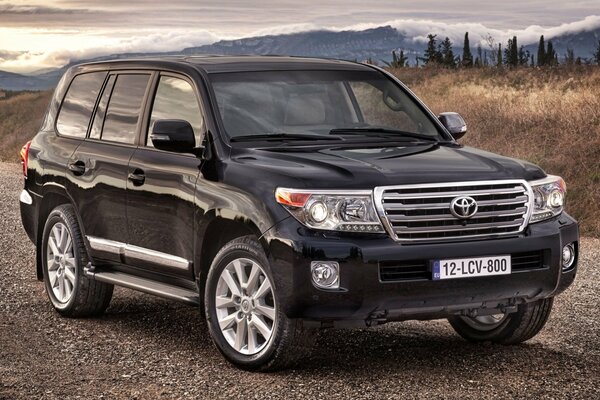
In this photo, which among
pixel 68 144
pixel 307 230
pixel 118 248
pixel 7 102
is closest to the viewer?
pixel 307 230

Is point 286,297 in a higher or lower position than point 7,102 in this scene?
higher

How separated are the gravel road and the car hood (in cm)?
109

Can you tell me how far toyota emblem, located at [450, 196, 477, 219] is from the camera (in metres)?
6.05

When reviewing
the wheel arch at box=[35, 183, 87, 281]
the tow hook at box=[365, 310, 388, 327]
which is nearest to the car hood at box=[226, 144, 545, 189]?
the tow hook at box=[365, 310, 388, 327]

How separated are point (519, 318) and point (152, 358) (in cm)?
227

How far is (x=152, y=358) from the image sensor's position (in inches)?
274

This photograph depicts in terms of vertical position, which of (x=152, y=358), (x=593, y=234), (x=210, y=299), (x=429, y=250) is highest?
(x=429, y=250)

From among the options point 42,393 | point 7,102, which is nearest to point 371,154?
point 42,393

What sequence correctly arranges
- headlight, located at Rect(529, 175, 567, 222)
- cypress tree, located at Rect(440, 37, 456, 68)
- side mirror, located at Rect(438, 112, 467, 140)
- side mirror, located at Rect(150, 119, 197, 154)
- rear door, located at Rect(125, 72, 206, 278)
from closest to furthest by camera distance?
1. headlight, located at Rect(529, 175, 567, 222)
2. side mirror, located at Rect(150, 119, 197, 154)
3. rear door, located at Rect(125, 72, 206, 278)
4. side mirror, located at Rect(438, 112, 467, 140)
5. cypress tree, located at Rect(440, 37, 456, 68)

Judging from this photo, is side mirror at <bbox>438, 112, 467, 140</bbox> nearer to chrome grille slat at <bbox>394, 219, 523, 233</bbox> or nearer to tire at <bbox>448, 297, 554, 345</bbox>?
tire at <bbox>448, 297, 554, 345</bbox>

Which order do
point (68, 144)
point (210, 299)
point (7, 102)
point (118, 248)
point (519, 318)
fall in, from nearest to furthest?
point (210, 299)
point (519, 318)
point (118, 248)
point (68, 144)
point (7, 102)

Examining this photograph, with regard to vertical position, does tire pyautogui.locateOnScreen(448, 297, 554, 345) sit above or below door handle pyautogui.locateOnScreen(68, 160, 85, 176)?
below

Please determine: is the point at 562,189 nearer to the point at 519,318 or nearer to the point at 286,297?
the point at 519,318

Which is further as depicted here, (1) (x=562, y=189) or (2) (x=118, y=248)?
(2) (x=118, y=248)
